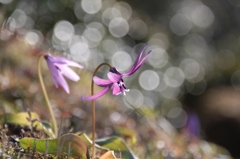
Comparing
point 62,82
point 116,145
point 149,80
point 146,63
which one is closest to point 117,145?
point 116,145

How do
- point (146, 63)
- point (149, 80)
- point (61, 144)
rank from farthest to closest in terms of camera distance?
point (146, 63) → point (149, 80) → point (61, 144)

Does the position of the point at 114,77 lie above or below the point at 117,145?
above

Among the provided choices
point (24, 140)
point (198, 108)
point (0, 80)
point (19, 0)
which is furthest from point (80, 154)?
point (198, 108)

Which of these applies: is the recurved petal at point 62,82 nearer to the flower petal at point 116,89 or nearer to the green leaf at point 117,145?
the green leaf at point 117,145

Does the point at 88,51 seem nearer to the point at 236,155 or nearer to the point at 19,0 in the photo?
the point at 19,0

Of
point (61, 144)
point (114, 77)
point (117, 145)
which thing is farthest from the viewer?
point (117, 145)

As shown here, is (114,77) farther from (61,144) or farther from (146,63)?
(146,63)
